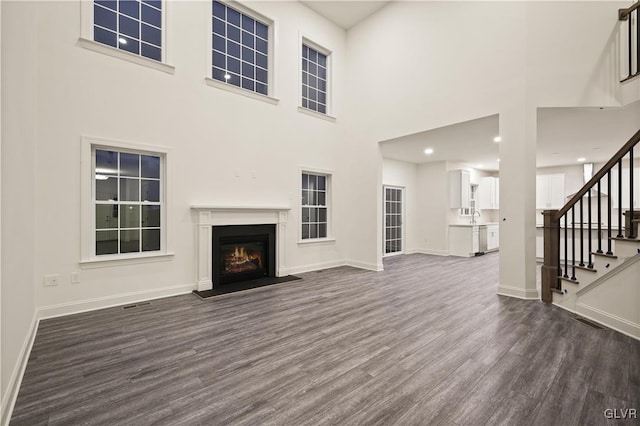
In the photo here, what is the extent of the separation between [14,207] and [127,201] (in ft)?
6.51

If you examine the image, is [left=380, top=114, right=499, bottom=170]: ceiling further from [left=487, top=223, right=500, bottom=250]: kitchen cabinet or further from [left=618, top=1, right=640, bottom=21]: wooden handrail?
[left=487, top=223, right=500, bottom=250]: kitchen cabinet

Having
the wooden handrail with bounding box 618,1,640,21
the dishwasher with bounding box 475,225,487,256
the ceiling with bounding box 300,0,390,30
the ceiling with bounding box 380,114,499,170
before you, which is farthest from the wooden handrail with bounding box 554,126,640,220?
the ceiling with bounding box 300,0,390,30

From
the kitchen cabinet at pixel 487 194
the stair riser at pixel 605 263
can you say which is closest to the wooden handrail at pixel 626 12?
the stair riser at pixel 605 263

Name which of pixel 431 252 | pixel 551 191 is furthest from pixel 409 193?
pixel 551 191

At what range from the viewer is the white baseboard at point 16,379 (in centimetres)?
168

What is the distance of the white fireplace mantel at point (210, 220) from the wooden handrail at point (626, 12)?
18.1 ft

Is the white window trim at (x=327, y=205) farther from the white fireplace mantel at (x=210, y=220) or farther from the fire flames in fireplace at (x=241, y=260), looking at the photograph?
the fire flames in fireplace at (x=241, y=260)

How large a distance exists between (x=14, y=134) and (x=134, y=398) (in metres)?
2.01

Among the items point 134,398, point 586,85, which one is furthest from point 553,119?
point 134,398

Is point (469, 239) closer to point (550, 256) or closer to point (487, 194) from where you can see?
point (487, 194)

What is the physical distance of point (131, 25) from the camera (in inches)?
160

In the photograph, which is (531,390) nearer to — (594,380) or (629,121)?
(594,380)

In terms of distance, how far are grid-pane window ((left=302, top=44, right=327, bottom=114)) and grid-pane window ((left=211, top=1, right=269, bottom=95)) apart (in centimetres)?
99

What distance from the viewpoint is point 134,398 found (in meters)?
1.89
